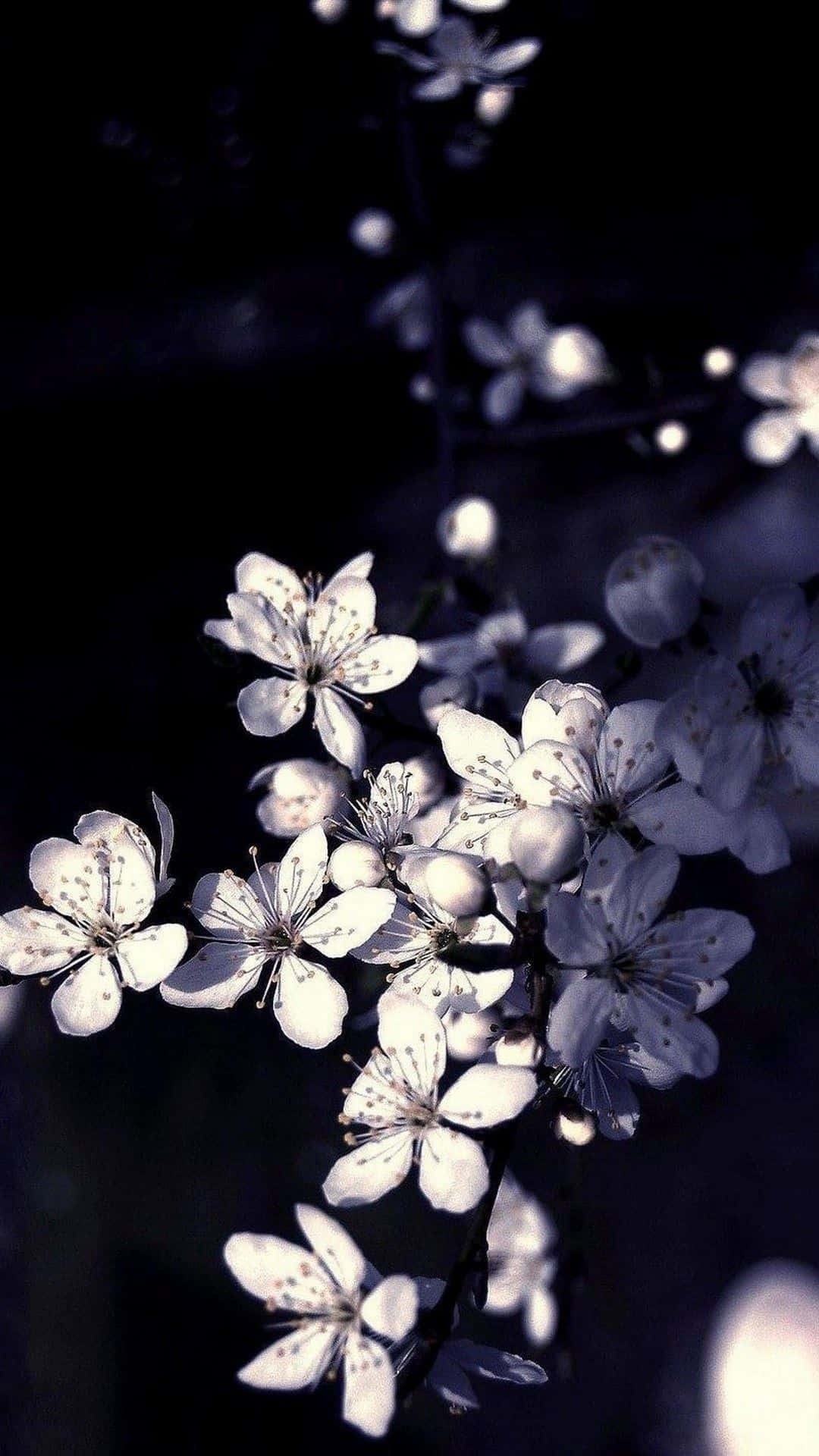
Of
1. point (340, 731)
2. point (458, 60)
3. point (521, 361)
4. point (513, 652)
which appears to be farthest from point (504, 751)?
point (521, 361)

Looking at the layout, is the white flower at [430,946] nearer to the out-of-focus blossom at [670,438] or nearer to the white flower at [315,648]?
the white flower at [315,648]

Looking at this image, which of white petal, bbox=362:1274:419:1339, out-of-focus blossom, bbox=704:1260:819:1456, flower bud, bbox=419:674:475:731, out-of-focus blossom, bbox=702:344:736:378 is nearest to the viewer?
white petal, bbox=362:1274:419:1339

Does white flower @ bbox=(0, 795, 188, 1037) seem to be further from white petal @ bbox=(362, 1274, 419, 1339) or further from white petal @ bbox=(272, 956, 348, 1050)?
white petal @ bbox=(362, 1274, 419, 1339)

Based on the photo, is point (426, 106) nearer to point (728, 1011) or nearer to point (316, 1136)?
point (728, 1011)

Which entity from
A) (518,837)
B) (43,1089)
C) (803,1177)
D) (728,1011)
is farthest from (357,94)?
(803,1177)

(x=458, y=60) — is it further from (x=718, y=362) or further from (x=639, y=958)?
(x=639, y=958)

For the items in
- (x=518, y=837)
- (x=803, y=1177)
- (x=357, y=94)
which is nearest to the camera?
(x=518, y=837)

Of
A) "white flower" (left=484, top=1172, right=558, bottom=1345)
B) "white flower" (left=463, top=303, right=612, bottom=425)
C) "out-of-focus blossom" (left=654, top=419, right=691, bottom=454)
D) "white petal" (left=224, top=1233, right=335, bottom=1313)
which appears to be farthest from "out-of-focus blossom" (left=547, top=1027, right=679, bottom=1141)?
"white flower" (left=463, top=303, right=612, bottom=425)
